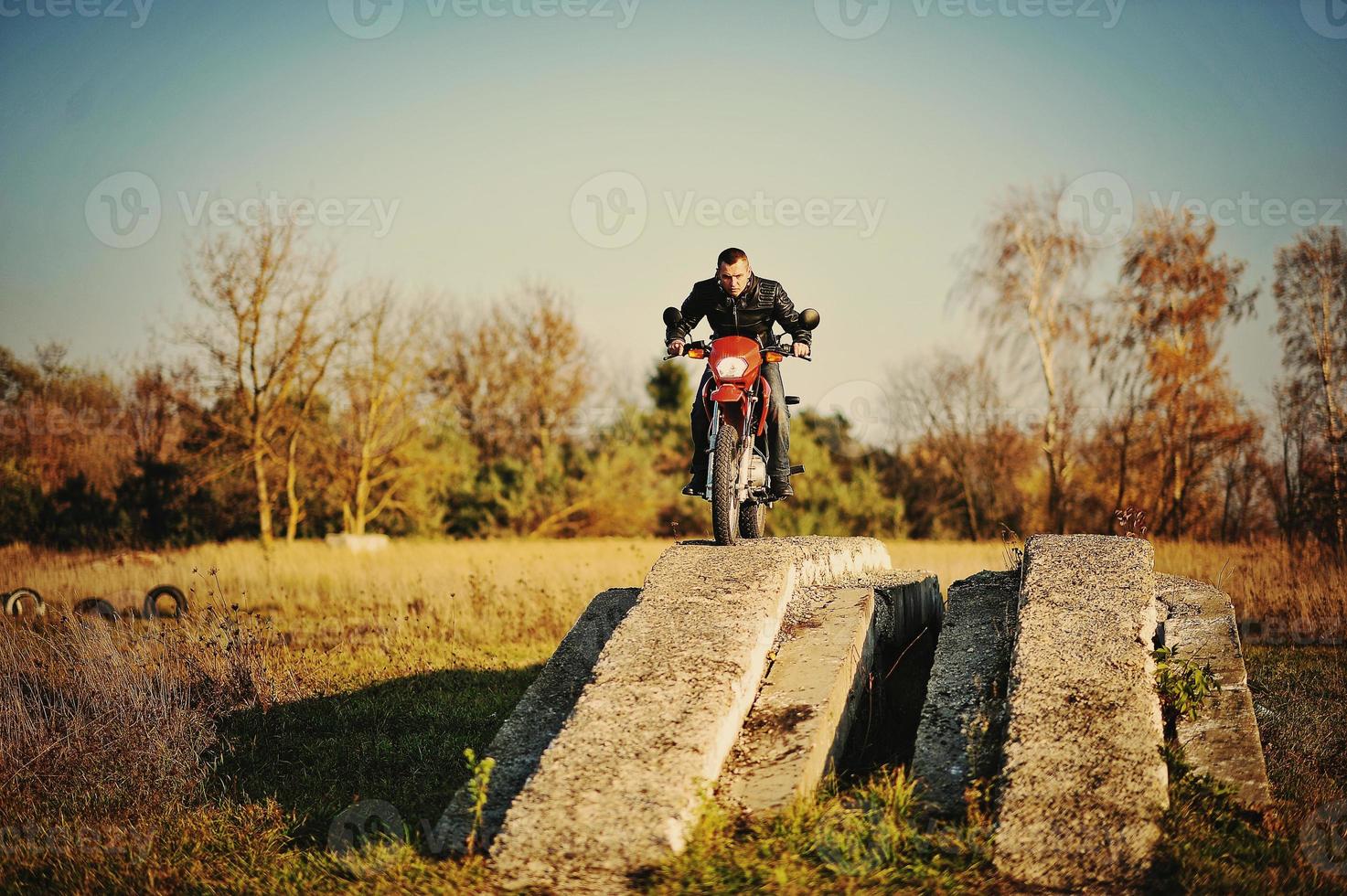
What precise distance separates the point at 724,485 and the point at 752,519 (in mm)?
1001

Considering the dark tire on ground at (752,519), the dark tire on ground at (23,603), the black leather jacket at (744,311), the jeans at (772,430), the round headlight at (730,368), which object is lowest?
the dark tire on ground at (23,603)

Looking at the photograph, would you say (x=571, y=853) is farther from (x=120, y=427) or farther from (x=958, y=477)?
(x=120, y=427)

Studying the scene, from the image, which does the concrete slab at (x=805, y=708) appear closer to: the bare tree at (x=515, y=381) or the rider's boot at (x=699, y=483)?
the rider's boot at (x=699, y=483)

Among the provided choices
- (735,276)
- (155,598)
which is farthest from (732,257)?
(155,598)

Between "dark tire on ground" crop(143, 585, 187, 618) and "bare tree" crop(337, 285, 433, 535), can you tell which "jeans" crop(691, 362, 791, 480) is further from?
"bare tree" crop(337, 285, 433, 535)

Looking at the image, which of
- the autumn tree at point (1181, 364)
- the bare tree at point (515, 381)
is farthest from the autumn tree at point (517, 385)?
the autumn tree at point (1181, 364)

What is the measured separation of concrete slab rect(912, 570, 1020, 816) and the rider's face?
2457mm

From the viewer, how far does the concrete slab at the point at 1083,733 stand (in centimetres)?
379

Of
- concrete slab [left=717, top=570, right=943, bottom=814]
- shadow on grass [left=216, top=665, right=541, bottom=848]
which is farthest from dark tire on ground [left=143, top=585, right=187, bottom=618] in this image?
concrete slab [left=717, top=570, right=943, bottom=814]

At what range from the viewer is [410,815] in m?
5.07

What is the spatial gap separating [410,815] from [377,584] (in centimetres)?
909

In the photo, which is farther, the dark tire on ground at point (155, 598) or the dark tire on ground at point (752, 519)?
the dark tire on ground at point (155, 598)

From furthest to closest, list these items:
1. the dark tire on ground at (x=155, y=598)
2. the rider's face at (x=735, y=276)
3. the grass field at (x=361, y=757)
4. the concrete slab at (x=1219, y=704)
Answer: the dark tire on ground at (x=155, y=598)
the rider's face at (x=735, y=276)
the concrete slab at (x=1219, y=704)
the grass field at (x=361, y=757)

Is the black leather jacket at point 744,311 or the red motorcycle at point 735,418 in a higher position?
the black leather jacket at point 744,311
